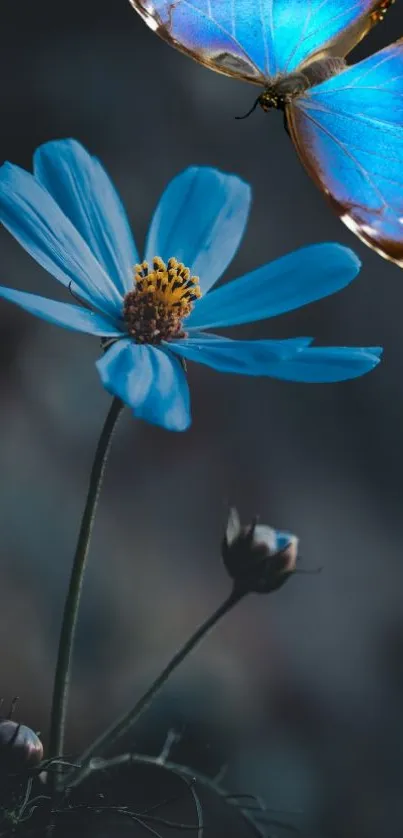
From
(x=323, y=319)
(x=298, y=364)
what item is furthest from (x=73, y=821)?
(x=323, y=319)

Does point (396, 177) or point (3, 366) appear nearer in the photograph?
point (396, 177)

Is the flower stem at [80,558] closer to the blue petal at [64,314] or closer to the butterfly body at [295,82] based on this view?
the blue petal at [64,314]

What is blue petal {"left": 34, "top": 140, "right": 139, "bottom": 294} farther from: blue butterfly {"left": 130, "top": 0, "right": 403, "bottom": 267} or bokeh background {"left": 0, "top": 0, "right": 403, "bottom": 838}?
bokeh background {"left": 0, "top": 0, "right": 403, "bottom": 838}

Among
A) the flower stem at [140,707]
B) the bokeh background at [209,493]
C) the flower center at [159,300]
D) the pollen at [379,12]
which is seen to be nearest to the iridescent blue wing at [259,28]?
the pollen at [379,12]

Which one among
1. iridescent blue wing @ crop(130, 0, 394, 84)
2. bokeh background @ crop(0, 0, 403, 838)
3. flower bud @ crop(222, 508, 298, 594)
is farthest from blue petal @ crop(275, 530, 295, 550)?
bokeh background @ crop(0, 0, 403, 838)

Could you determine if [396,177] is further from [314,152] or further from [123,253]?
[123,253]

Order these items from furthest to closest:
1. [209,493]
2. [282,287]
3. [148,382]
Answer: [209,493], [282,287], [148,382]

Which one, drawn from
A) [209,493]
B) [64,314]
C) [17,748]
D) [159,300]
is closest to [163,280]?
[159,300]

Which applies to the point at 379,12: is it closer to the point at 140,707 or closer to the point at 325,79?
the point at 325,79
